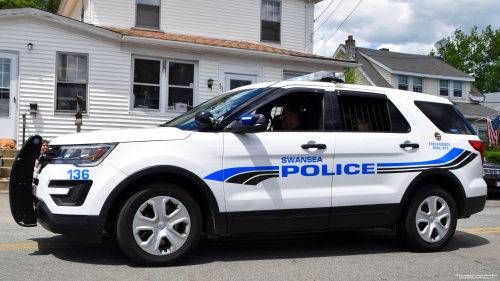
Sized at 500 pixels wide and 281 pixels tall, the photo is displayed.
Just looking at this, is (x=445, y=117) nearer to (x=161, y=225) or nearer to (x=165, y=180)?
(x=165, y=180)

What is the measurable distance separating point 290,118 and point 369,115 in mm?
928

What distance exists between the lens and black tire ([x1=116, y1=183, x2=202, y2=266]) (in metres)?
4.15

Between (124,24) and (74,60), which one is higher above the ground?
(124,24)

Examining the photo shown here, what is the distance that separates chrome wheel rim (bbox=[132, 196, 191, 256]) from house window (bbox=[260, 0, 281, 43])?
14.0 meters

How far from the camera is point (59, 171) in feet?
13.5

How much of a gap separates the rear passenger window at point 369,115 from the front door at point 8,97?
1114 cm

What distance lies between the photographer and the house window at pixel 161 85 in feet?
47.4

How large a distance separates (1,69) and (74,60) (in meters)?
2.01

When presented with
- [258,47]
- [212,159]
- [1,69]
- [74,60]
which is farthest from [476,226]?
[1,69]

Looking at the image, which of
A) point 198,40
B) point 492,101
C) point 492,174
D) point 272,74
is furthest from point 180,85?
point 492,101

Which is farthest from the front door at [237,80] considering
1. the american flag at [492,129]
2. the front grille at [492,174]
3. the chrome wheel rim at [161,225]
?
the american flag at [492,129]

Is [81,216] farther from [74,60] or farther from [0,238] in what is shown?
[74,60]

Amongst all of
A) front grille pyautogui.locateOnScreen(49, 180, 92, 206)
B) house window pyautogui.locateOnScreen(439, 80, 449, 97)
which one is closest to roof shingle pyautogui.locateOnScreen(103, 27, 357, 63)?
front grille pyautogui.locateOnScreen(49, 180, 92, 206)

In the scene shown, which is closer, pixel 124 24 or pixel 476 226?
pixel 476 226
